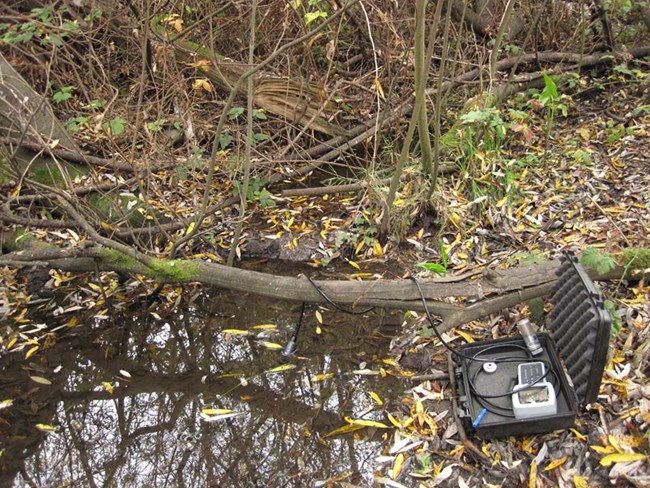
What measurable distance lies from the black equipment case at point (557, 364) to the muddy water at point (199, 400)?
483mm

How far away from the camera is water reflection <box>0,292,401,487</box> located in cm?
283

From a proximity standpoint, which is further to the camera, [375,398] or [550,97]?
[550,97]

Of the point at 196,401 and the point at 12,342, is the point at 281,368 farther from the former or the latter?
the point at 12,342

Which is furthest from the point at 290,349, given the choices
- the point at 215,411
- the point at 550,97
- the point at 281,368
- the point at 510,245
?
the point at 550,97

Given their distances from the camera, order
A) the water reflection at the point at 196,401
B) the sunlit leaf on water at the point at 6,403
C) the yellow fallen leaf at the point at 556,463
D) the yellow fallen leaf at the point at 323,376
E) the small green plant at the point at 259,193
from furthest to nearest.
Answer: the small green plant at the point at 259,193 < the yellow fallen leaf at the point at 323,376 < the sunlit leaf on water at the point at 6,403 < the water reflection at the point at 196,401 < the yellow fallen leaf at the point at 556,463

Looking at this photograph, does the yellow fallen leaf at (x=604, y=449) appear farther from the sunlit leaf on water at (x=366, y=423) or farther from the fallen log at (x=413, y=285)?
the sunlit leaf on water at (x=366, y=423)

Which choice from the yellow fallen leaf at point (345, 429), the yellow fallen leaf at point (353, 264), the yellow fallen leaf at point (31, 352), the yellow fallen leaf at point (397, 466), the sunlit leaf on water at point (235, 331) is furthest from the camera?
the yellow fallen leaf at point (353, 264)

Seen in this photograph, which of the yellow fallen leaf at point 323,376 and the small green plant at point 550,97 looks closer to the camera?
the yellow fallen leaf at point 323,376

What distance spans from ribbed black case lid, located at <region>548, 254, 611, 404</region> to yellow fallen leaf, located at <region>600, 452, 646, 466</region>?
0.23m

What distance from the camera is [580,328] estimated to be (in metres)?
Answer: 2.38

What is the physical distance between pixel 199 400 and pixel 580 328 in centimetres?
191

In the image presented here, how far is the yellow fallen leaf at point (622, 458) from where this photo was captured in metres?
2.39

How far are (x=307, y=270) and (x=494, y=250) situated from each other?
1.24 meters

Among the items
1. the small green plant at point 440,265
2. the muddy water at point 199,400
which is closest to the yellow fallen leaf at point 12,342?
the muddy water at point 199,400
